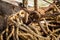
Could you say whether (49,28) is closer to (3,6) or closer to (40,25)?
(40,25)

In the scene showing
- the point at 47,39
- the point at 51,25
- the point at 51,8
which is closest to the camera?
the point at 47,39

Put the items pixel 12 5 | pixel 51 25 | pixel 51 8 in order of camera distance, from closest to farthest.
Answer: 1. pixel 51 25
2. pixel 51 8
3. pixel 12 5

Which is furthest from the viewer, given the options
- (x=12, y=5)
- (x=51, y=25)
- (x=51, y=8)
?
(x=12, y=5)

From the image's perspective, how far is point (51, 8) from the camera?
184 centimetres

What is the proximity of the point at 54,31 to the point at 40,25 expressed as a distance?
11 cm

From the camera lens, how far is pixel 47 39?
158cm

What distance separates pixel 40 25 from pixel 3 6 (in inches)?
33.1

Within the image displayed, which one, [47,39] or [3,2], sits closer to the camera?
[47,39]

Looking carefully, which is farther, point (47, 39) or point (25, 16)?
point (25, 16)

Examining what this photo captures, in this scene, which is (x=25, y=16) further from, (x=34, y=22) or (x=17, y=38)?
(x=17, y=38)

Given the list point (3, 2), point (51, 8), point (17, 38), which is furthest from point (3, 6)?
point (17, 38)

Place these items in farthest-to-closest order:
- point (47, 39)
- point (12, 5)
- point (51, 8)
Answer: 1. point (12, 5)
2. point (51, 8)
3. point (47, 39)

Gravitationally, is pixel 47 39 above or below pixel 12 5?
below

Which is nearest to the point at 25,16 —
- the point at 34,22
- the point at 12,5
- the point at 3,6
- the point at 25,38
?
the point at 34,22
